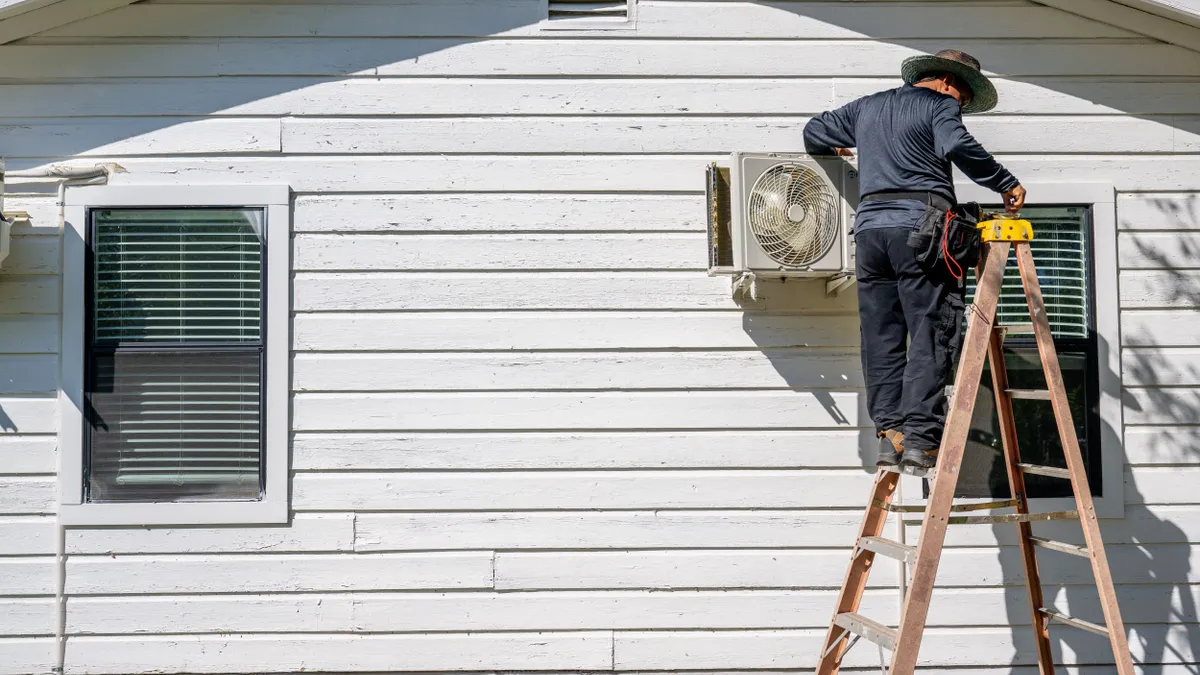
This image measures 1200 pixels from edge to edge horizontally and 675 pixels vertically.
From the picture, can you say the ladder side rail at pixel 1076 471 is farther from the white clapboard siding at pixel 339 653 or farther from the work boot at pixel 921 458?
the white clapboard siding at pixel 339 653

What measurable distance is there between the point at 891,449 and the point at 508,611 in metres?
1.64

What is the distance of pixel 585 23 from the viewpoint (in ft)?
13.8

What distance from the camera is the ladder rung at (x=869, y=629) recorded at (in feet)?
10.6

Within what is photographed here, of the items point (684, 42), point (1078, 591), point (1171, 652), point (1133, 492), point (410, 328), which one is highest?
point (684, 42)

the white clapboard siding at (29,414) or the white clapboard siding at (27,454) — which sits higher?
the white clapboard siding at (29,414)

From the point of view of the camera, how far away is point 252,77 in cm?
415

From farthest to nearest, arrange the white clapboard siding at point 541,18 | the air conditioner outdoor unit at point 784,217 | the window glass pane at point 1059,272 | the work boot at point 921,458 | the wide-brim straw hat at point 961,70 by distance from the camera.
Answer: the window glass pane at point 1059,272 < the white clapboard siding at point 541,18 < the air conditioner outdoor unit at point 784,217 < the wide-brim straw hat at point 961,70 < the work boot at point 921,458

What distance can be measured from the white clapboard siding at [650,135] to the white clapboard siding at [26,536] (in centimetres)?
180

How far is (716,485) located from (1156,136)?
7.80 ft

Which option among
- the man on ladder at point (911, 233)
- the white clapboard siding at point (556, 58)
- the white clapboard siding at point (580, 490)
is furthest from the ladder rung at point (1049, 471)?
the white clapboard siding at point (556, 58)

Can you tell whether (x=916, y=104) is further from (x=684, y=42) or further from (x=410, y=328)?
(x=410, y=328)

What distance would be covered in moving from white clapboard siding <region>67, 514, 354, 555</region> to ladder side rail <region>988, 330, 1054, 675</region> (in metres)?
2.59

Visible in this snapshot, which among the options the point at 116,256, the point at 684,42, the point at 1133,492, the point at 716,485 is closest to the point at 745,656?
the point at 716,485

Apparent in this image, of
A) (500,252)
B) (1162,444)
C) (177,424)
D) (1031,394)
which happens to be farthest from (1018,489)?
(177,424)
